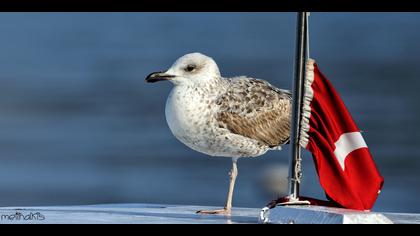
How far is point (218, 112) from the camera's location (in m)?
11.7

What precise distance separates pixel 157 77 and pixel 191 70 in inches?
21.4

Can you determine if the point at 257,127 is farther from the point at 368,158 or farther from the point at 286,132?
the point at 368,158

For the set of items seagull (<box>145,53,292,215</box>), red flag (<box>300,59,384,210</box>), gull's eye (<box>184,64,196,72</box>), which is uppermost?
gull's eye (<box>184,64,196,72</box>)

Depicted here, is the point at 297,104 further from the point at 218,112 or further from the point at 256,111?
the point at 256,111

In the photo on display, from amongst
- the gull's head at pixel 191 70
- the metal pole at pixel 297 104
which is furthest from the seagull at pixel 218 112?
the metal pole at pixel 297 104

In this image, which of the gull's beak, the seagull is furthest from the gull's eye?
the gull's beak

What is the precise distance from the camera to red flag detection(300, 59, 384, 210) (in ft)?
31.9

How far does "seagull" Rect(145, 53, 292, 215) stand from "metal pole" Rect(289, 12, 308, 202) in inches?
62.4

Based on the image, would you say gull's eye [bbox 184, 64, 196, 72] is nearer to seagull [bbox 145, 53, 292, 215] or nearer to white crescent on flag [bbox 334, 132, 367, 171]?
seagull [bbox 145, 53, 292, 215]

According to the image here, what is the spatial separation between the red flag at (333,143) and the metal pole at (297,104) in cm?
6

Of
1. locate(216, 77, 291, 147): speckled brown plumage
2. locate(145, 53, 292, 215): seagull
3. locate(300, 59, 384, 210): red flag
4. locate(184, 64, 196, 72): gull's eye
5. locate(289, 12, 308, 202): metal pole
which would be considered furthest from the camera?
locate(216, 77, 291, 147): speckled brown plumage

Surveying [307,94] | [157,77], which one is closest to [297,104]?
[307,94]
